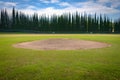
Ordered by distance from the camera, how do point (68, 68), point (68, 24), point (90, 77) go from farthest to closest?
point (68, 24)
point (68, 68)
point (90, 77)

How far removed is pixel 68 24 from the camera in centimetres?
7988

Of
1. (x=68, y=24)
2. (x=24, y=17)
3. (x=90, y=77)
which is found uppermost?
(x=24, y=17)

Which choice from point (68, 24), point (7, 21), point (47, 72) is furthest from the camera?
point (7, 21)

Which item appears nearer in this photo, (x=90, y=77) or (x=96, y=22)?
(x=90, y=77)

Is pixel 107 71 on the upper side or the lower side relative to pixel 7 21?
lower

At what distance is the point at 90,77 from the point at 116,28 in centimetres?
8231

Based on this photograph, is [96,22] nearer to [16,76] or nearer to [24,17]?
[24,17]

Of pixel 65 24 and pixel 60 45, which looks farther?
pixel 65 24

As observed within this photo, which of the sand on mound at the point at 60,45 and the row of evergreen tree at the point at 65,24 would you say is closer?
the sand on mound at the point at 60,45

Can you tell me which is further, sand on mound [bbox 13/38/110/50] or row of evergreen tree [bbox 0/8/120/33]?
row of evergreen tree [bbox 0/8/120/33]

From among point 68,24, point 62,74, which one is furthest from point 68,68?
point 68,24

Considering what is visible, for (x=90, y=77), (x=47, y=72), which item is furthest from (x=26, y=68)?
(x=90, y=77)

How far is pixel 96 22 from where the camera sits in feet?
268

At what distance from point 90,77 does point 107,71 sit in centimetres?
127
